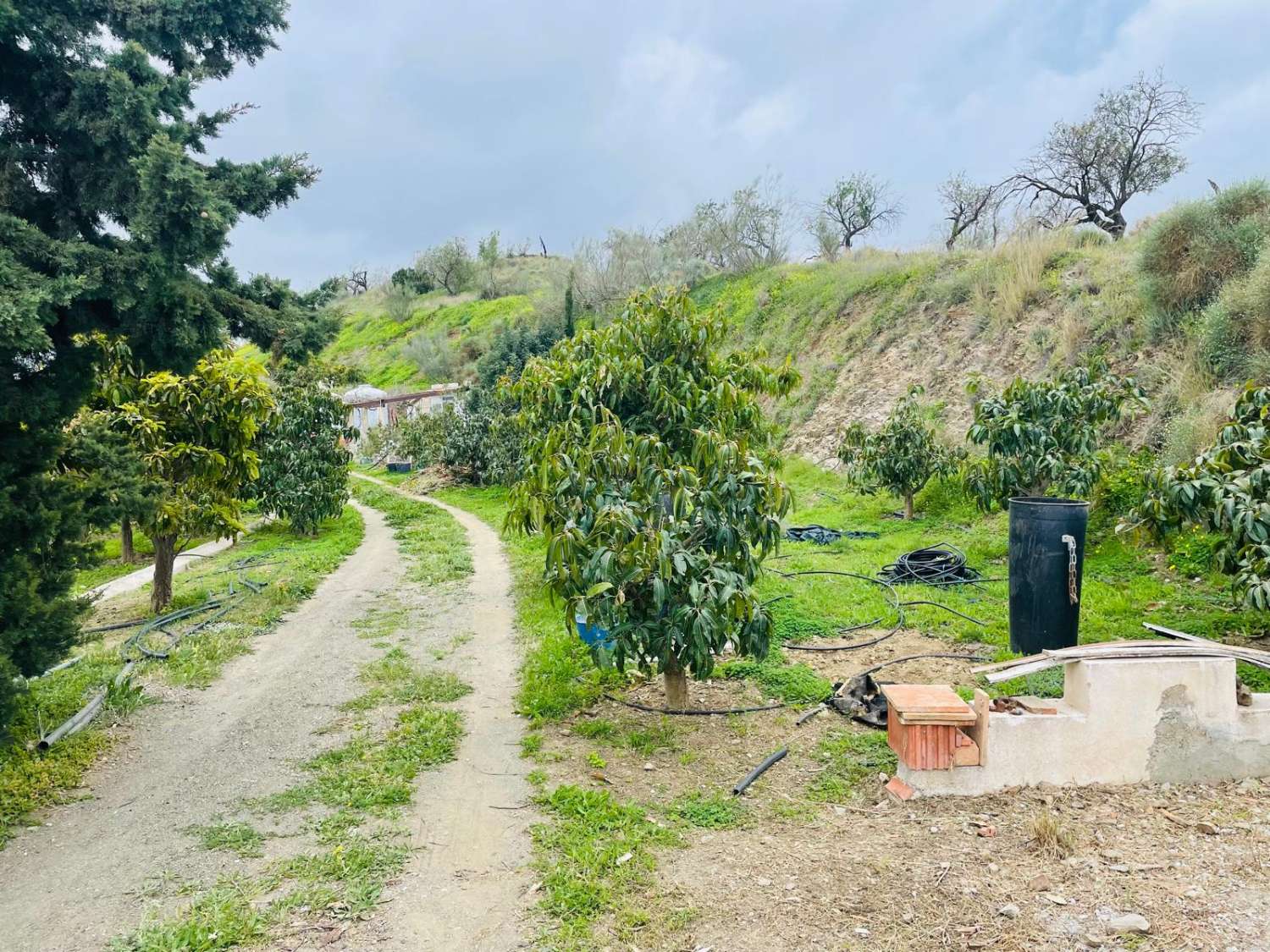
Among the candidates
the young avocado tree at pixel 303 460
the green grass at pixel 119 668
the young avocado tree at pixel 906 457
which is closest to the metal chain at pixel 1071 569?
the young avocado tree at pixel 906 457

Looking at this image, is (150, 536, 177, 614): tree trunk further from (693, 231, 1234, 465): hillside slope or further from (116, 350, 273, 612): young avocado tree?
(693, 231, 1234, 465): hillside slope

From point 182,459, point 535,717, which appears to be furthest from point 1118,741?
point 182,459

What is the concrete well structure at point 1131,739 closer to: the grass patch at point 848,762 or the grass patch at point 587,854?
the grass patch at point 848,762

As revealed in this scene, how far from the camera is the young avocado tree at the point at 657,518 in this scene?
4711 mm

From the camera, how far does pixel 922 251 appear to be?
68.4ft

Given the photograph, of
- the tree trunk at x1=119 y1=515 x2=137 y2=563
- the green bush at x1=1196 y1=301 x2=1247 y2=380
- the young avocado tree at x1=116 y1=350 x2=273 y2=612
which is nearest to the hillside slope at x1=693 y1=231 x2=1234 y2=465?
the green bush at x1=1196 y1=301 x2=1247 y2=380

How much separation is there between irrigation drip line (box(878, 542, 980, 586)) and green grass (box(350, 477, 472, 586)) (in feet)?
20.1

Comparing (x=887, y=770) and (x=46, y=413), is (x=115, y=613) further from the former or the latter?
(x=887, y=770)

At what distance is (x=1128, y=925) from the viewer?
293 cm

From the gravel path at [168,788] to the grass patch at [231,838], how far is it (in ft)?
0.21

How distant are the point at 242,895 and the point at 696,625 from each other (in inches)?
103

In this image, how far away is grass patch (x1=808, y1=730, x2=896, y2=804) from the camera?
4289 millimetres

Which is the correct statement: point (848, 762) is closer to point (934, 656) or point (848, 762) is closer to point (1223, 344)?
point (934, 656)

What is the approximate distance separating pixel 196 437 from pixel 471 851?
6846 millimetres
